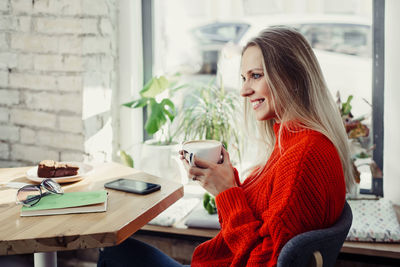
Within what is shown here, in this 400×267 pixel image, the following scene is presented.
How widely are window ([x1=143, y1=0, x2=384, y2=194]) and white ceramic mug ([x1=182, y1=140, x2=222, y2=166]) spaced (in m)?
1.11

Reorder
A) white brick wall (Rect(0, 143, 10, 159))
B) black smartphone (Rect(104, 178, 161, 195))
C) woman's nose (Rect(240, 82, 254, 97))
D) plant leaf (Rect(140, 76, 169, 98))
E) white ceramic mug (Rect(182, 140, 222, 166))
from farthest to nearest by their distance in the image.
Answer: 1. white brick wall (Rect(0, 143, 10, 159))
2. plant leaf (Rect(140, 76, 169, 98))
3. black smartphone (Rect(104, 178, 161, 195))
4. woman's nose (Rect(240, 82, 254, 97))
5. white ceramic mug (Rect(182, 140, 222, 166))

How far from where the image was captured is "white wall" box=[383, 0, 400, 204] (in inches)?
75.2

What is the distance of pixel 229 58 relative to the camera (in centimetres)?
229

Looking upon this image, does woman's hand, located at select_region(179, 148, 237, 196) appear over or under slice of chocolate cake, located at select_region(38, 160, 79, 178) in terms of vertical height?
over

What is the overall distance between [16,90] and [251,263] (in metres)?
1.68

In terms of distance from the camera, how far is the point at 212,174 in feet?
3.59

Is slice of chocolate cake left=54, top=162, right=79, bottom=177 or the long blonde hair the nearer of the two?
the long blonde hair

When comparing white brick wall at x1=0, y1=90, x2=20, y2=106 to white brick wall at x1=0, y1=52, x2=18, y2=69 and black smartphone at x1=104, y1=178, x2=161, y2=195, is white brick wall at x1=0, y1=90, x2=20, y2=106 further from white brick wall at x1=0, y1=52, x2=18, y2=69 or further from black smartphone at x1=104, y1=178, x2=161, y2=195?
black smartphone at x1=104, y1=178, x2=161, y2=195

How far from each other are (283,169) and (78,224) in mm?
551

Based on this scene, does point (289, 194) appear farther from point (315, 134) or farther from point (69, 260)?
point (69, 260)

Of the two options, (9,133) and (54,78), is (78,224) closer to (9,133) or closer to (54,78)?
(54,78)

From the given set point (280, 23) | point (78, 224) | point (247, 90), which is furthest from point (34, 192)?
point (280, 23)

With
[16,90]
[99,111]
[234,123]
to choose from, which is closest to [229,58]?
[234,123]

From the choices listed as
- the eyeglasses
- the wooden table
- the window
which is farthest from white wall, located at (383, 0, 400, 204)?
the eyeglasses
